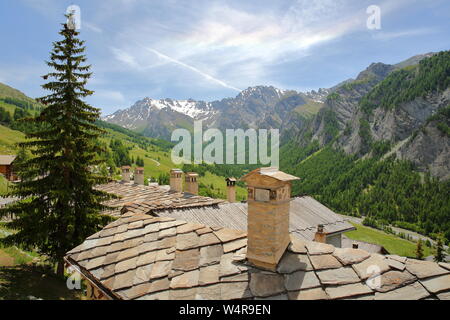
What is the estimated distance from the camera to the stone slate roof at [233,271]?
5.07 metres

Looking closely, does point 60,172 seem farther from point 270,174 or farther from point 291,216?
point 291,216

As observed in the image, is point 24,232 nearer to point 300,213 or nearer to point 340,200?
point 300,213

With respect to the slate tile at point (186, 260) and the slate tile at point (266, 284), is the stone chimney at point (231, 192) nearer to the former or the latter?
the slate tile at point (186, 260)

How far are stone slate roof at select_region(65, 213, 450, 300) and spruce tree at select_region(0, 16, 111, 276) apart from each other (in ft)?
16.1

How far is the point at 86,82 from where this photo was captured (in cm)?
1230

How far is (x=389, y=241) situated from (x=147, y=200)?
8377cm

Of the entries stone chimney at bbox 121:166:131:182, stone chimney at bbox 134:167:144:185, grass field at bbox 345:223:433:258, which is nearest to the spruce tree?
stone chimney at bbox 134:167:144:185

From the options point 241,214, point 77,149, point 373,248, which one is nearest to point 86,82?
point 77,149

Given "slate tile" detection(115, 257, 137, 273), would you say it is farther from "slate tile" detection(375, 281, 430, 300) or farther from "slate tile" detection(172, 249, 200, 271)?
"slate tile" detection(375, 281, 430, 300)

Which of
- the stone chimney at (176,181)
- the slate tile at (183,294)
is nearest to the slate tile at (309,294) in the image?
the slate tile at (183,294)

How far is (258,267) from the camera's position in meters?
5.99

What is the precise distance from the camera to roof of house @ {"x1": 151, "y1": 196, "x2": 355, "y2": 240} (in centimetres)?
1451

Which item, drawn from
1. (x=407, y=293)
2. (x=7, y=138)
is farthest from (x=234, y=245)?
(x=7, y=138)

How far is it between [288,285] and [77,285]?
10.4 metres
